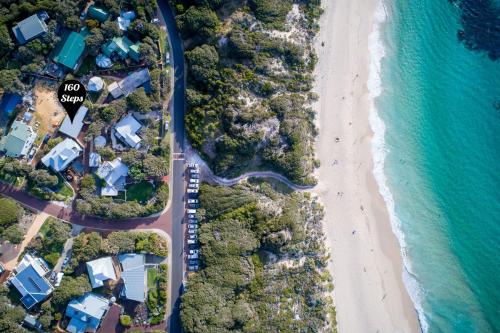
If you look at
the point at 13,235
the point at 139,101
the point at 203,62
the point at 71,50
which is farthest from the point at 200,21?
the point at 13,235

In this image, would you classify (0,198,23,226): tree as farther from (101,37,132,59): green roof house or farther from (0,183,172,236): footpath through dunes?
(101,37,132,59): green roof house

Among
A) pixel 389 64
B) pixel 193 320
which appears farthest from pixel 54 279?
pixel 389 64

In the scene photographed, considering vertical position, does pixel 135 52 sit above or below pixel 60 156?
above

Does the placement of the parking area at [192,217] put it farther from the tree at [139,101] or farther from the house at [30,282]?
the house at [30,282]

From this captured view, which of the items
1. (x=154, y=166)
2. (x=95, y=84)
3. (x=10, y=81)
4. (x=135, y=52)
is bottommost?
(x=154, y=166)

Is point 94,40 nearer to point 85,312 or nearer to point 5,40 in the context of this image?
point 5,40

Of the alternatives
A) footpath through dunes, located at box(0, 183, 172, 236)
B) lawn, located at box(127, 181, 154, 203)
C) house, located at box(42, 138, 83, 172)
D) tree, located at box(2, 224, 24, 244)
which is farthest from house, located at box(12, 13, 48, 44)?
tree, located at box(2, 224, 24, 244)
